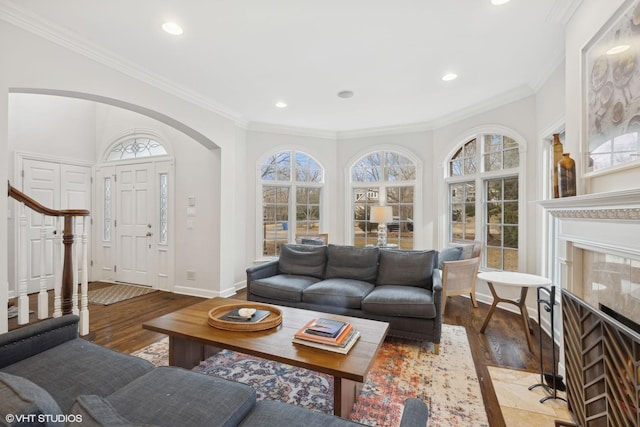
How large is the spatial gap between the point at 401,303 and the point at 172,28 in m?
3.15

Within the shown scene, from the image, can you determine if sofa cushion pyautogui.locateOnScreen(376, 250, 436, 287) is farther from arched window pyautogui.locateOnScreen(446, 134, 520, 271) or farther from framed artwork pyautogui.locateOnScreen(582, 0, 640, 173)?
framed artwork pyautogui.locateOnScreen(582, 0, 640, 173)

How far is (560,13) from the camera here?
7.42ft

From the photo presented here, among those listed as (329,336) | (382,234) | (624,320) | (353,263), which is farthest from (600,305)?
(382,234)

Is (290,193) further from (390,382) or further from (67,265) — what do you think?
(390,382)

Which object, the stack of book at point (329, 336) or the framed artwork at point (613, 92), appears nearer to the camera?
the framed artwork at point (613, 92)

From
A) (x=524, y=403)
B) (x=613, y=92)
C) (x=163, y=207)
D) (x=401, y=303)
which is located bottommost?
(x=524, y=403)

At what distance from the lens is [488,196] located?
4.34 metres

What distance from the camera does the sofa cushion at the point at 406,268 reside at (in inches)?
129

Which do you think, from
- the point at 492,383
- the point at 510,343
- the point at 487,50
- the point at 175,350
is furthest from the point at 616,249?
the point at 175,350

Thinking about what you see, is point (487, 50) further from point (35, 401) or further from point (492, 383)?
point (35, 401)

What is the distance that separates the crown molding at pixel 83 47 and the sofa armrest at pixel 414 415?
3.64m

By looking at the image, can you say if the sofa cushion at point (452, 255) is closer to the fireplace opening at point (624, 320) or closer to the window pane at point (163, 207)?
the fireplace opening at point (624, 320)

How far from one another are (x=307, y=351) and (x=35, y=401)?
129 centimetres

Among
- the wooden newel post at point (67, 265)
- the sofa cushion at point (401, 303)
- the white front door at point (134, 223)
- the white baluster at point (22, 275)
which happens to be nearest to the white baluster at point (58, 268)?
the wooden newel post at point (67, 265)
